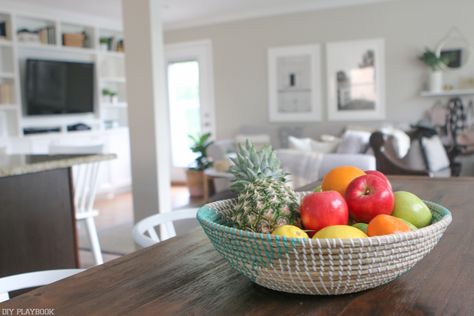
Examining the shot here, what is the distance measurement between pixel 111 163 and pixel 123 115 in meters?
1.08

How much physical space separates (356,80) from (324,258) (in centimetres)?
620

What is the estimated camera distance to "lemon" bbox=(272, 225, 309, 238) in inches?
32.7

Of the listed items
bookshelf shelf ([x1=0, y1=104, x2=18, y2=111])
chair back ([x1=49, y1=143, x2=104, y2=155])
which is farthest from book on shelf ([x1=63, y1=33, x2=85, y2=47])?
chair back ([x1=49, y1=143, x2=104, y2=155])

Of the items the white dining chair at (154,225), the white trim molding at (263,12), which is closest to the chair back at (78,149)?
the white dining chair at (154,225)

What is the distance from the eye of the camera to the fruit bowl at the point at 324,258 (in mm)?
774

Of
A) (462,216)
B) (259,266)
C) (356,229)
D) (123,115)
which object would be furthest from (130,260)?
(123,115)

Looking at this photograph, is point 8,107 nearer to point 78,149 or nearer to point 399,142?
point 78,149

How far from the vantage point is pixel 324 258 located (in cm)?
78

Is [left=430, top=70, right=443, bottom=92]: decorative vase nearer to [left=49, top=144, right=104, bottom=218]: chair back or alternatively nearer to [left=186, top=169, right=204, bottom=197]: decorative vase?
[left=186, top=169, right=204, bottom=197]: decorative vase

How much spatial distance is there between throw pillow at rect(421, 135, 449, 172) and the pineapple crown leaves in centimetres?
443

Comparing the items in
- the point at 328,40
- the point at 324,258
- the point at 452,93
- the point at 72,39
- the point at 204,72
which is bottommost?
the point at 324,258

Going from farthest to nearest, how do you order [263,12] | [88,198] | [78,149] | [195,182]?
1. [263,12]
2. [195,182]
3. [78,149]
4. [88,198]

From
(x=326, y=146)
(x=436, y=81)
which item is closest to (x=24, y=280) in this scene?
(x=326, y=146)

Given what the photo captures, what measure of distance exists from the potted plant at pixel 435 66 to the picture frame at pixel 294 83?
1448mm
